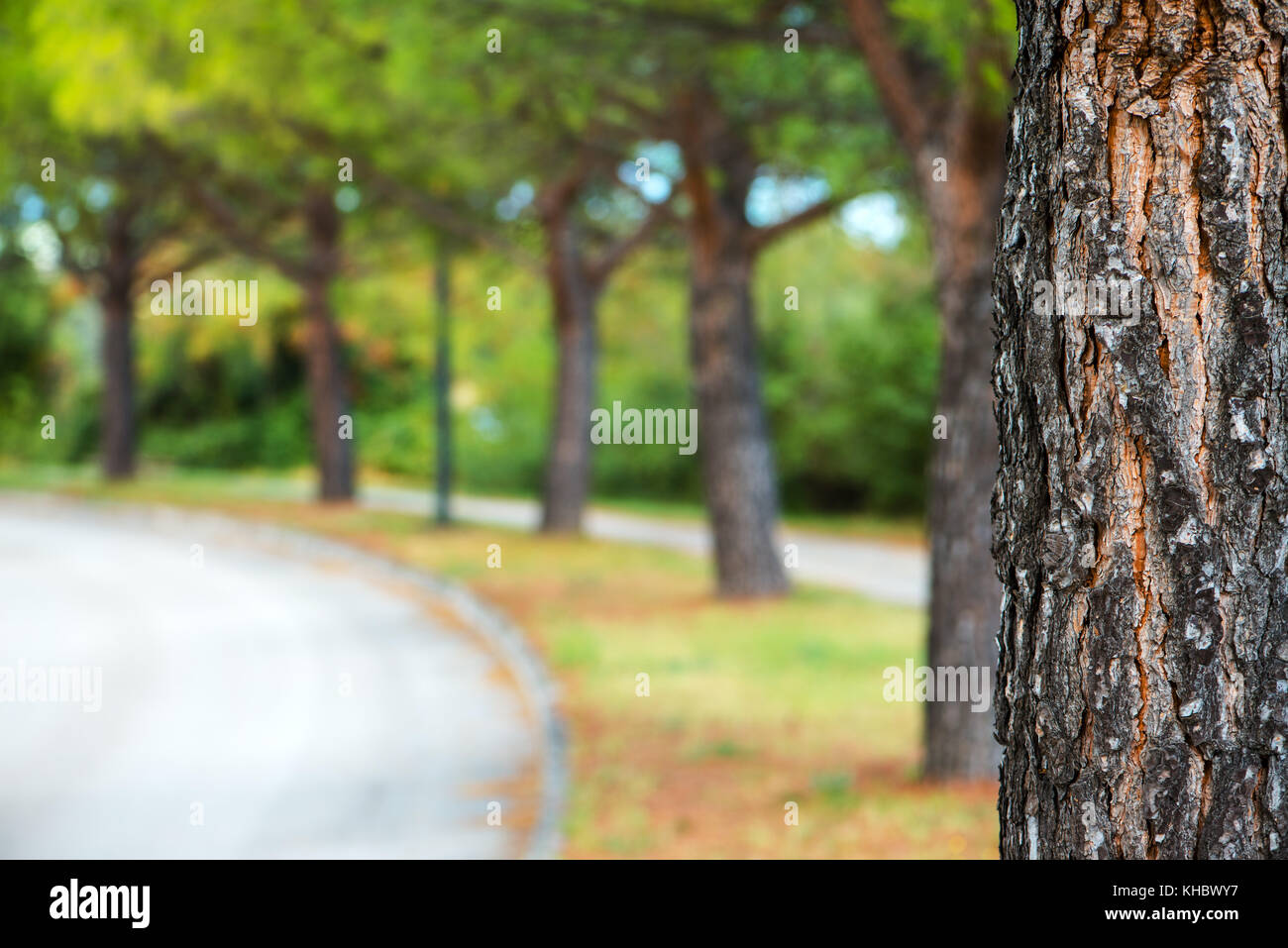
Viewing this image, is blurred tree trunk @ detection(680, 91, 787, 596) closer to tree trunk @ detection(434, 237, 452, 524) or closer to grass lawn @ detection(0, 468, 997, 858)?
grass lawn @ detection(0, 468, 997, 858)

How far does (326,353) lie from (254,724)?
52.3 feet

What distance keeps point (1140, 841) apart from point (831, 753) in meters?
6.65

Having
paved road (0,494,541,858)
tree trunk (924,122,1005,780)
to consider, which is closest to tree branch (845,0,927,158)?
tree trunk (924,122,1005,780)

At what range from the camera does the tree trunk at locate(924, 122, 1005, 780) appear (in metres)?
7.27

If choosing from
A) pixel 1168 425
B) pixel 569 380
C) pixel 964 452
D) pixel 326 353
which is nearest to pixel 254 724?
pixel 964 452

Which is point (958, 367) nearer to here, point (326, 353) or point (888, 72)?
point (888, 72)

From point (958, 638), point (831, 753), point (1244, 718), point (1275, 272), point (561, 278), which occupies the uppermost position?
point (561, 278)

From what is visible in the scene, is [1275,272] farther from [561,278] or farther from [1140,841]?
[561,278]

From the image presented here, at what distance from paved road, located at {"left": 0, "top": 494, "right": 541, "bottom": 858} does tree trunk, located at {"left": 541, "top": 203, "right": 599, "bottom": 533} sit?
4.13m

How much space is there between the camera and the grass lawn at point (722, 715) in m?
6.82

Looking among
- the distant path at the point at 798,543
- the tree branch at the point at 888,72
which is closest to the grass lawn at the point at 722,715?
the distant path at the point at 798,543

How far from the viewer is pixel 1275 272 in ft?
6.64

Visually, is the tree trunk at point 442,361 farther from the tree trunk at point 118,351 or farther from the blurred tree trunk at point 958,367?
the tree trunk at point 118,351
